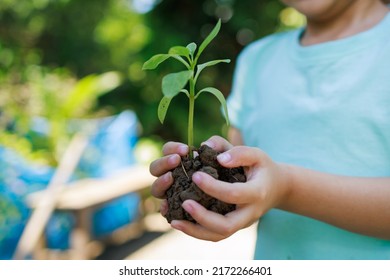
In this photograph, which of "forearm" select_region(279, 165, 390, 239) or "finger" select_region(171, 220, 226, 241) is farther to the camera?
"forearm" select_region(279, 165, 390, 239)

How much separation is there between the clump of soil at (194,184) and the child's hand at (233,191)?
12mm

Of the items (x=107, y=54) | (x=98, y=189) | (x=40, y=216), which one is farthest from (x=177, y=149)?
(x=107, y=54)

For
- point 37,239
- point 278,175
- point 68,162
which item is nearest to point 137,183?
point 68,162

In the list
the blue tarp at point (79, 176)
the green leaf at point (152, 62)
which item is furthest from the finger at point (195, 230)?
the blue tarp at point (79, 176)

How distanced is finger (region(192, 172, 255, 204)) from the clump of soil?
0.09 feet

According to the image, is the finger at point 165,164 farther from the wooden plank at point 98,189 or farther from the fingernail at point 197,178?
the wooden plank at point 98,189

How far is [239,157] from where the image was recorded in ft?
2.30

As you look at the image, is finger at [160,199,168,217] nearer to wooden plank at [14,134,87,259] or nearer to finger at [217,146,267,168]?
finger at [217,146,267,168]

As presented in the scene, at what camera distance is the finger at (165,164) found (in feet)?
2.40

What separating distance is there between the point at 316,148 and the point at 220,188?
0.40 m

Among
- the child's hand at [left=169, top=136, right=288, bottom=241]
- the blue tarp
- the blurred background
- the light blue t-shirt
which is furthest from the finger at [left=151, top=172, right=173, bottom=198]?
the blue tarp

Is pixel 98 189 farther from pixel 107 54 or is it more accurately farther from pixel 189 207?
pixel 189 207

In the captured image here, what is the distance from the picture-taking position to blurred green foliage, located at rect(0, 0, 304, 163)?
7.08ft

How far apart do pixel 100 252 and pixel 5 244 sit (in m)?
0.91
